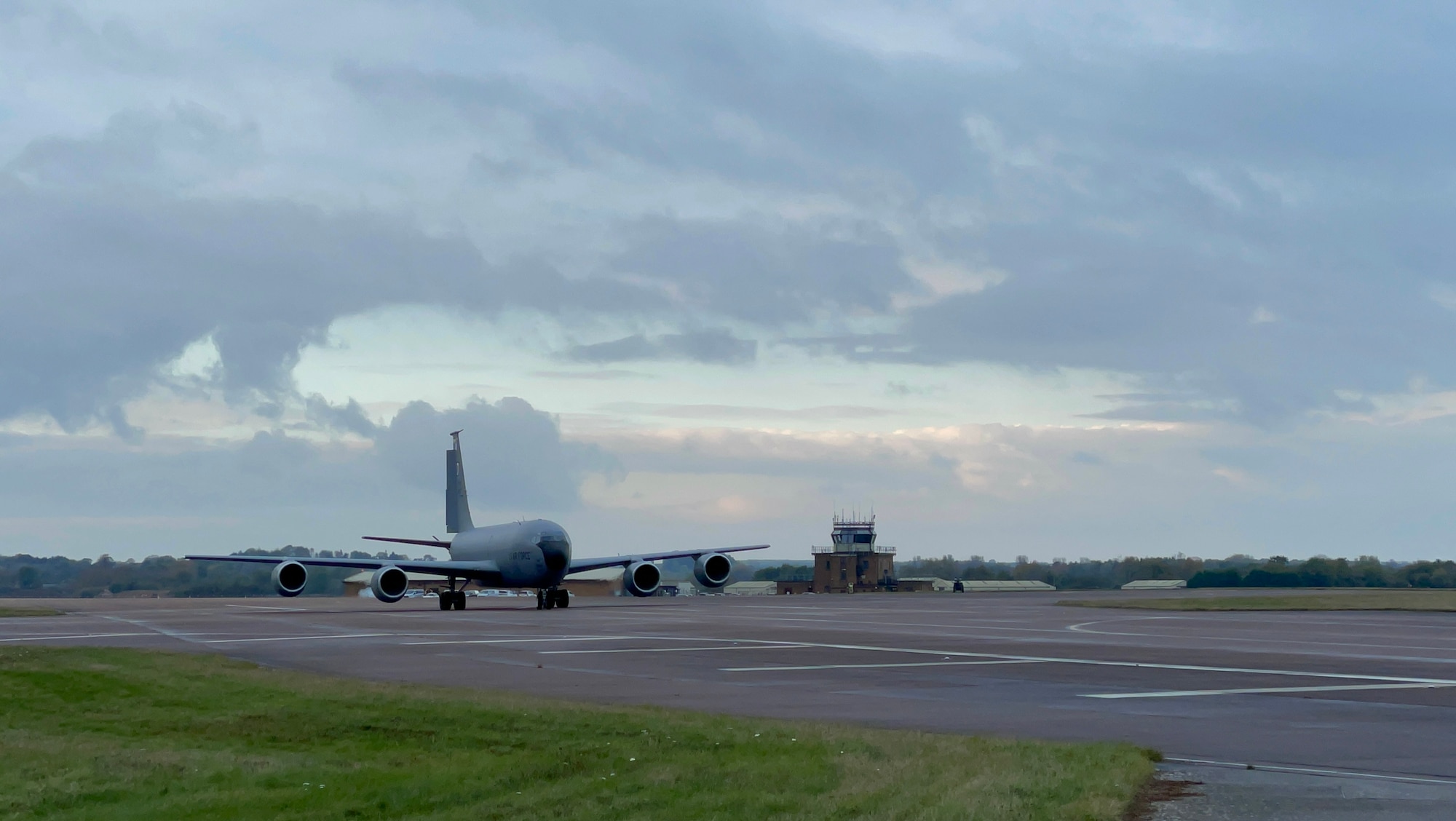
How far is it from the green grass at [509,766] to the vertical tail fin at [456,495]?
58328mm

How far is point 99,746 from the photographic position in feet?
41.0

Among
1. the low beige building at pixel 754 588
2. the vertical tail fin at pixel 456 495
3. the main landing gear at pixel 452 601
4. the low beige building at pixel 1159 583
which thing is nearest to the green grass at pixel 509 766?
the main landing gear at pixel 452 601

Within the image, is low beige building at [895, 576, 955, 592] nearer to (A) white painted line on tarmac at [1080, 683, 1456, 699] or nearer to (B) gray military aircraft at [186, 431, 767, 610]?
(B) gray military aircraft at [186, 431, 767, 610]

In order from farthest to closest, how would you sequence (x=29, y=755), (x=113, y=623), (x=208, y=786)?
(x=113, y=623), (x=29, y=755), (x=208, y=786)

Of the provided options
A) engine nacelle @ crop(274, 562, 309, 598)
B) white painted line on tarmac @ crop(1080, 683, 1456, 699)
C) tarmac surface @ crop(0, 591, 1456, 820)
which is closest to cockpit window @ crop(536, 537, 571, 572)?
engine nacelle @ crop(274, 562, 309, 598)

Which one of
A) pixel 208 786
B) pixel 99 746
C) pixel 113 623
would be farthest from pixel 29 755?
pixel 113 623

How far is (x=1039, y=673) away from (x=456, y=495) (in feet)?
191

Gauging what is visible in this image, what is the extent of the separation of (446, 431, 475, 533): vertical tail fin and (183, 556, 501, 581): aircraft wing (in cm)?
1360

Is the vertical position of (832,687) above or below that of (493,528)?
below

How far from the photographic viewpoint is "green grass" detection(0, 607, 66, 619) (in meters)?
51.1

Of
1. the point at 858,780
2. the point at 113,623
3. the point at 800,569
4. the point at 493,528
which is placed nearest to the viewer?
the point at 858,780

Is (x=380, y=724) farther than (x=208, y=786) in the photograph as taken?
Yes

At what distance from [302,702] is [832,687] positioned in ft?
23.2

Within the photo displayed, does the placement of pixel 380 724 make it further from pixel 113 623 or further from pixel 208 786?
pixel 113 623
